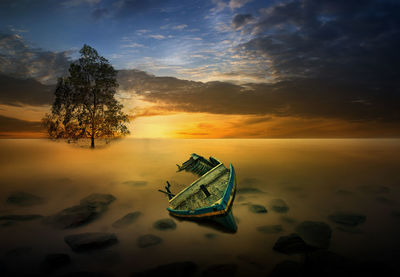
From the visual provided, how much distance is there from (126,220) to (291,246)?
9.66m

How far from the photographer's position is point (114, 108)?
34.3 metres

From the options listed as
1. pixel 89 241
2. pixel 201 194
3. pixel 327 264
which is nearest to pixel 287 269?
pixel 327 264

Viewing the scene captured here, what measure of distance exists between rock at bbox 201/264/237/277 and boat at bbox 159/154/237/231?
6.87 feet

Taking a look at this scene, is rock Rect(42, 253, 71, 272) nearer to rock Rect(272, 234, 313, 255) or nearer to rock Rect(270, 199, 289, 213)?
rock Rect(272, 234, 313, 255)

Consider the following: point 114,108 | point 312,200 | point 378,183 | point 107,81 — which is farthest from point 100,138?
point 378,183

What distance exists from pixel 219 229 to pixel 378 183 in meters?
22.9

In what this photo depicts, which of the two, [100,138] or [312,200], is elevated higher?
[100,138]

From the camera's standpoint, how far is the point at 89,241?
934 cm

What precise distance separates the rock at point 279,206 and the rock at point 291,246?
15.9 feet

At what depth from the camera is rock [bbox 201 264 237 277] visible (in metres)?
7.71

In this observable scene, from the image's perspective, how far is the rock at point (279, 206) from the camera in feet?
46.1

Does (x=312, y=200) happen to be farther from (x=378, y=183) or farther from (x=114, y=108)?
(x=114, y=108)

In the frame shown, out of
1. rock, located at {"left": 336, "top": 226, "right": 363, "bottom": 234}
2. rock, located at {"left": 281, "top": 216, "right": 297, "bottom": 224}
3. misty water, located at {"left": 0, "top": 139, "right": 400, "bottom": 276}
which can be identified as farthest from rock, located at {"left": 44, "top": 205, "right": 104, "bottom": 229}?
rock, located at {"left": 336, "top": 226, "right": 363, "bottom": 234}

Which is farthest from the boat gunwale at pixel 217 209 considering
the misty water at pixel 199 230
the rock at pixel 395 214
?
the rock at pixel 395 214
